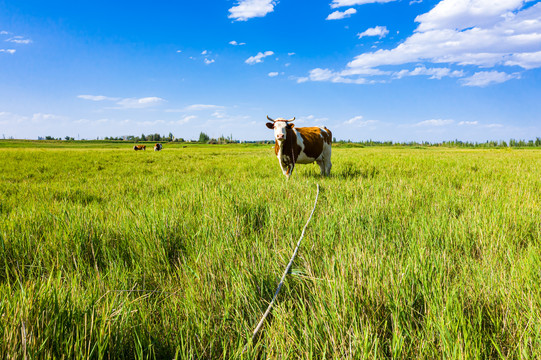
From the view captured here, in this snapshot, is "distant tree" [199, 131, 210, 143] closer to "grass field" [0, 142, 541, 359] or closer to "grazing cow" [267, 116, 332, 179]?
Result: "grazing cow" [267, 116, 332, 179]

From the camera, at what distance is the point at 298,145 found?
8.17 metres

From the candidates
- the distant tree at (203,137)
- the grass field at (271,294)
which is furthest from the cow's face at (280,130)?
the distant tree at (203,137)

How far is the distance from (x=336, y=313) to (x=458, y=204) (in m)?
3.44

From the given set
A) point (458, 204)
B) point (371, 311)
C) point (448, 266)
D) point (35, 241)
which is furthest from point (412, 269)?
point (35, 241)

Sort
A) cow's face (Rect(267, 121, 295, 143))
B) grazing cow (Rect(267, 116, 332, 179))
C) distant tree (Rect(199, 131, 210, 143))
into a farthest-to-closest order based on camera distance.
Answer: distant tree (Rect(199, 131, 210, 143)) → grazing cow (Rect(267, 116, 332, 179)) → cow's face (Rect(267, 121, 295, 143))

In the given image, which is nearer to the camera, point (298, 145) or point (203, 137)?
point (298, 145)

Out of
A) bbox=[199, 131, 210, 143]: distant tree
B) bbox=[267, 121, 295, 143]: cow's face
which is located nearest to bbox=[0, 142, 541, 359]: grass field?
bbox=[267, 121, 295, 143]: cow's face

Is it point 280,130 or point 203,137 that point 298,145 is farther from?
point 203,137

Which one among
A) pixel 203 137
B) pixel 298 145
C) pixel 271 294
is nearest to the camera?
pixel 271 294

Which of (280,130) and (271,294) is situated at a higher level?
(280,130)

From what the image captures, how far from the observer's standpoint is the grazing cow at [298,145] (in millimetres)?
7552

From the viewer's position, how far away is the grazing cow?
7552 millimetres

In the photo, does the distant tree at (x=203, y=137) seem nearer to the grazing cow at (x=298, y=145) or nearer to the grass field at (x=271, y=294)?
the grazing cow at (x=298, y=145)

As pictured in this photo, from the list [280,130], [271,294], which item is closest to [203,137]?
[280,130]
